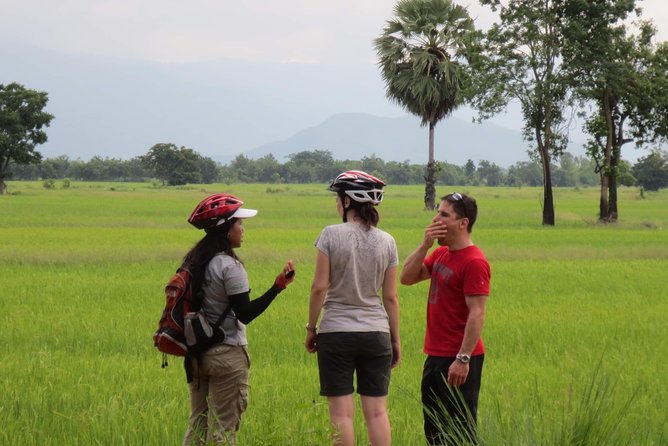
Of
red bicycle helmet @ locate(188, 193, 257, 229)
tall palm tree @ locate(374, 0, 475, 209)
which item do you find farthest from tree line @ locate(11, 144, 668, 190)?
red bicycle helmet @ locate(188, 193, 257, 229)

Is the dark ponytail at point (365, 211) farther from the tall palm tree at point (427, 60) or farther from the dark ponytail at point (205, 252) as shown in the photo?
the tall palm tree at point (427, 60)

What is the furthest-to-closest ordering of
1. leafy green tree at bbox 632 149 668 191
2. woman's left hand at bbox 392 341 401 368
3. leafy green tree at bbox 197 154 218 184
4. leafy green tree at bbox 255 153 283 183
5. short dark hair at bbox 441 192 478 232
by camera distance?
leafy green tree at bbox 255 153 283 183
leafy green tree at bbox 197 154 218 184
leafy green tree at bbox 632 149 668 191
woman's left hand at bbox 392 341 401 368
short dark hair at bbox 441 192 478 232

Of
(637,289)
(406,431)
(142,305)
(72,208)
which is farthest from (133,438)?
(72,208)

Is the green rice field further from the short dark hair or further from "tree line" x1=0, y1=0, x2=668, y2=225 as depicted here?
"tree line" x1=0, y1=0, x2=668, y2=225

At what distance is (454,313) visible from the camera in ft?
18.1

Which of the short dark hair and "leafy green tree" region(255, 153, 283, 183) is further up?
the short dark hair

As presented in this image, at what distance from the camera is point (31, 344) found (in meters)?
10.8

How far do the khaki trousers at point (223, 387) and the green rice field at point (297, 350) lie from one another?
231mm

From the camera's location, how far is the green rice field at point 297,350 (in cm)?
620

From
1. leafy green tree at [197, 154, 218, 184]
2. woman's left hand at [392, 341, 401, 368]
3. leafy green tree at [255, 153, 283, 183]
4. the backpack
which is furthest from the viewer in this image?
leafy green tree at [255, 153, 283, 183]

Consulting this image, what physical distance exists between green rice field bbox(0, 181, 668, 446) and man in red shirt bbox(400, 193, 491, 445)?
1.25 feet

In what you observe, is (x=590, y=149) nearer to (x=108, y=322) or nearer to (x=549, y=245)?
(x=549, y=245)

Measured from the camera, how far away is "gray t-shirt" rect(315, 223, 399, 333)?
545 cm

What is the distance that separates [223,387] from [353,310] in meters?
0.86
